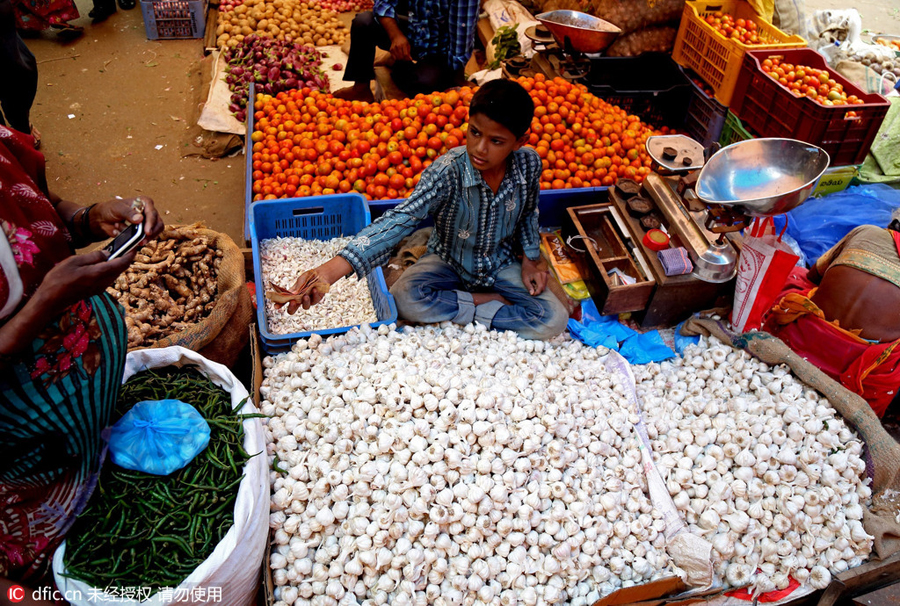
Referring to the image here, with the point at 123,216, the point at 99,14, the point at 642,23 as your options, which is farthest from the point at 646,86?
the point at 99,14

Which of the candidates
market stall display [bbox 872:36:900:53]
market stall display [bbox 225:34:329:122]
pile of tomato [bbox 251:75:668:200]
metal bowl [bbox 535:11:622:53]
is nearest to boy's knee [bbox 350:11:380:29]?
market stall display [bbox 225:34:329:122]

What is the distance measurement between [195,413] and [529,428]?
1.17 meters

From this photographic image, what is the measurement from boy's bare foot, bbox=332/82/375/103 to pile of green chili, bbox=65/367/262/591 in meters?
3.84

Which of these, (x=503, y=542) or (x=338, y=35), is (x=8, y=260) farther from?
(x=338, y=35)

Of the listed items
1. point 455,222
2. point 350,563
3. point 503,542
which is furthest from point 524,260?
point 350,563

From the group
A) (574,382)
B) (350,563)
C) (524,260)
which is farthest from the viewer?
(524,260)

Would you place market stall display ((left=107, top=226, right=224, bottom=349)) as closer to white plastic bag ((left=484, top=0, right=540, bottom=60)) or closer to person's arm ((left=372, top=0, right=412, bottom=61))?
person's arm ((left=372, top=0, right=412, bottom=61))

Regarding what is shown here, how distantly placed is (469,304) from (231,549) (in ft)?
5.62

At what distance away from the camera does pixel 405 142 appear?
3826mm

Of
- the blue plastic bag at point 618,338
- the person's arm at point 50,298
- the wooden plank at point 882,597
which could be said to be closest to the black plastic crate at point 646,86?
the blue plastic bag at point 618,338

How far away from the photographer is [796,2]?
4898 millimetres

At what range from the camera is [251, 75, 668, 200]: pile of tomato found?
368 centimetres

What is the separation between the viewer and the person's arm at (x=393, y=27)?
4.43 m

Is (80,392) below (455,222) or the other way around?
the other way around
